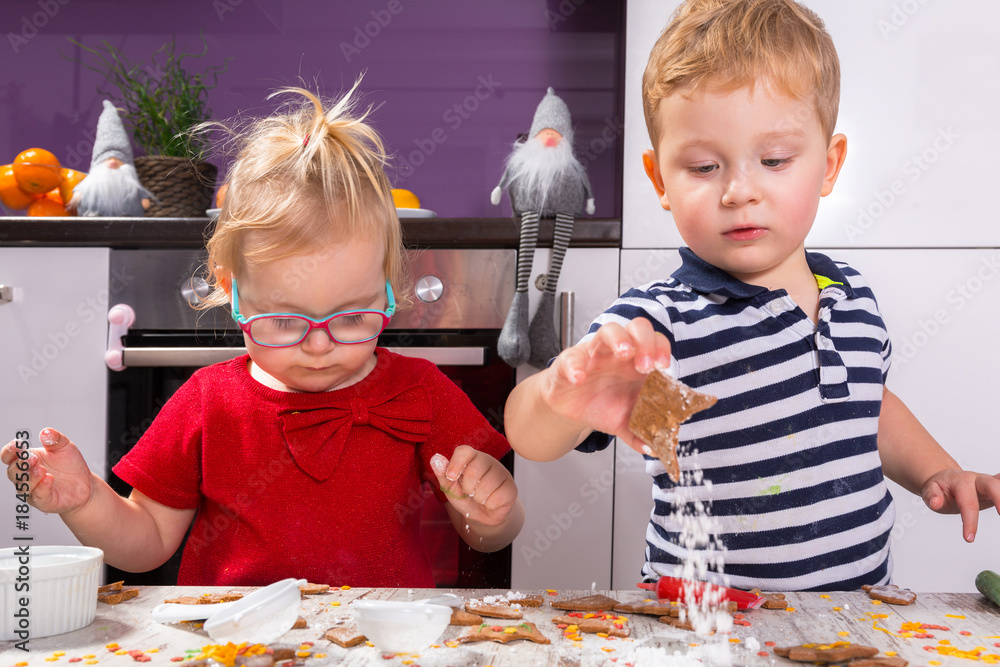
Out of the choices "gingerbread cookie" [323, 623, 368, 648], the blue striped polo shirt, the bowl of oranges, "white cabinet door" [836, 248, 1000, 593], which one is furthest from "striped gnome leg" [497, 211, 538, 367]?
the bowl of oranges

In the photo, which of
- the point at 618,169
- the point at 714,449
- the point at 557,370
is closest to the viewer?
the point at 557,370

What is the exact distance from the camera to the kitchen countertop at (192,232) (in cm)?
156

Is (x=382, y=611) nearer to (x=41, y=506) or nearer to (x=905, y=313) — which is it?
(x=41, y=506)

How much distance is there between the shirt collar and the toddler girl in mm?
325

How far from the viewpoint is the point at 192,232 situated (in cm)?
159

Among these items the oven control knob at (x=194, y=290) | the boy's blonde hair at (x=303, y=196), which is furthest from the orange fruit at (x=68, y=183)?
the boy's blonde hair at (x=303, y=196)

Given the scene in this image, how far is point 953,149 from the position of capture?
1.56 metres

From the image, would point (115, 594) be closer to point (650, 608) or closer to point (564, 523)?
point (650, 608)

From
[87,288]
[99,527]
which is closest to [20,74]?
[87,288]

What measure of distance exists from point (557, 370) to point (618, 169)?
111 cm

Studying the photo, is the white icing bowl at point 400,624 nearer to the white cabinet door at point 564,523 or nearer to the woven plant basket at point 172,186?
the white cabinet door at point 564,523

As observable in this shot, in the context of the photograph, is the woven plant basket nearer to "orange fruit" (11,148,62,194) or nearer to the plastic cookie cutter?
"orange fruit" (11,148,62,194)

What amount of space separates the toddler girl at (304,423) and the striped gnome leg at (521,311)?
17.8 inches

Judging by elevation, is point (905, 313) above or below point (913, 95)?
below
